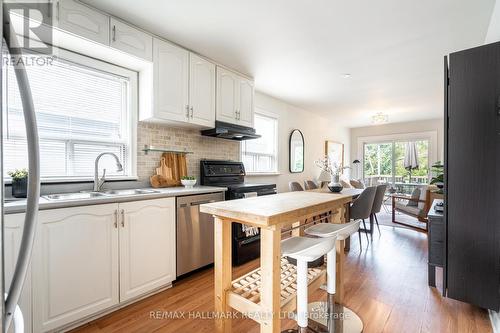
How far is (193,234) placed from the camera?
2.37 metres

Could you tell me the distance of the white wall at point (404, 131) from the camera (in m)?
6.37

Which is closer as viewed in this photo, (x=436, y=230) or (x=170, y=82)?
(x=436, y=230)

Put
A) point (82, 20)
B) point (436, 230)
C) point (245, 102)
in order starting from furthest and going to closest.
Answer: point (245, 102)
point (436, 230)
point (82, 20)

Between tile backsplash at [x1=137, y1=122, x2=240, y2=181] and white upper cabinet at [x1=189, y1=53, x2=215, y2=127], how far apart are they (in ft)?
1.11

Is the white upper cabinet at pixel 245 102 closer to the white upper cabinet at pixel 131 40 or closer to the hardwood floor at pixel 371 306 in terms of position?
the white upper cabinet at pixel 131 40

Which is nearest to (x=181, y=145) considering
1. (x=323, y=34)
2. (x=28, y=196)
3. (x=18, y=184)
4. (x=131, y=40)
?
(x=131, y=40)

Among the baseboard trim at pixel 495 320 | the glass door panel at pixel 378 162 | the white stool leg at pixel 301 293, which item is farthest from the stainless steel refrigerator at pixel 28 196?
the glass door panel at pixel 378 162

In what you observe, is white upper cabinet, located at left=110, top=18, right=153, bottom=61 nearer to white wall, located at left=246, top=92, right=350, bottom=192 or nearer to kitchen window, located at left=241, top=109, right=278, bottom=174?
kitchen window, located at left=241, top=109, right=278, bottom=174

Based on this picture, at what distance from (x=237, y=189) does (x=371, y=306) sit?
1.62 m

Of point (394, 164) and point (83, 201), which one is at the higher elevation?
point (394, 164)

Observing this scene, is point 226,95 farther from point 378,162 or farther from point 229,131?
point 378,162

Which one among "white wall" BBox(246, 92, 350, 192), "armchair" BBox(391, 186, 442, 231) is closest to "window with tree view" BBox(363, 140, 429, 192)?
"white wall" BBox(246, 92, 350, 192)

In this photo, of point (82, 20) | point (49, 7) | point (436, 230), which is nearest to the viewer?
point (49, 7)

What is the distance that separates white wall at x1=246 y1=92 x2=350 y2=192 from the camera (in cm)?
434
